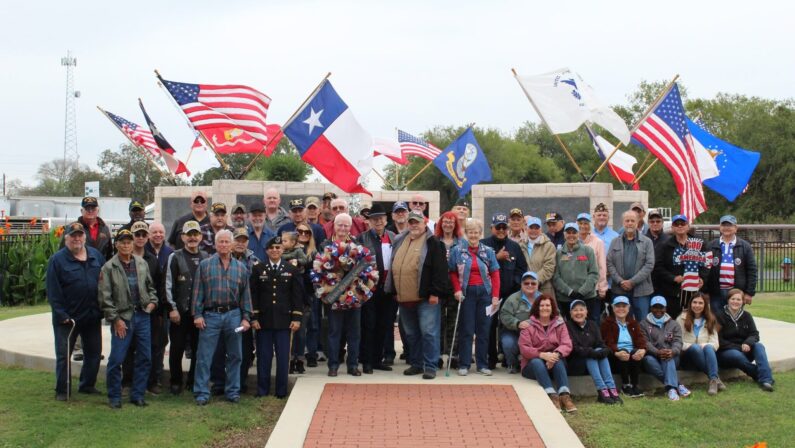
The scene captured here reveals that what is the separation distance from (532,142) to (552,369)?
73023 millimetres

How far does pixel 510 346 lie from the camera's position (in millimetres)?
9758

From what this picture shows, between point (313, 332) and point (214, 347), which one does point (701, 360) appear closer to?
point (313, 332)

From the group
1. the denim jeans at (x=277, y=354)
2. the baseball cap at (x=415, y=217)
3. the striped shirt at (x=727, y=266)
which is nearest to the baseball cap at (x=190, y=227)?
the denim jeans at (x=277, y=354)

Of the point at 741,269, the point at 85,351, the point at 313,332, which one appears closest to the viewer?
the point at 85,351

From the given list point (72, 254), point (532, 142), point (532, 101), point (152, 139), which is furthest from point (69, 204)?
point (532, 142)

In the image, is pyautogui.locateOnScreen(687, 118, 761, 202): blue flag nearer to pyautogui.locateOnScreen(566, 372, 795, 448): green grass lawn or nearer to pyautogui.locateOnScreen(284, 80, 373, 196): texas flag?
pyautogui.locateOnScreen(566, 372, 795, 448): green grass lawn

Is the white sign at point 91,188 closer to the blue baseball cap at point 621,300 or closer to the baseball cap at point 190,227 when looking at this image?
the baseball cap at point 190,227

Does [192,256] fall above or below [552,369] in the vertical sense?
above

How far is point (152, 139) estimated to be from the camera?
19.7 m

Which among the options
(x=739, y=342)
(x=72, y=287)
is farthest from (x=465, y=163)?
(x=72, y=287)

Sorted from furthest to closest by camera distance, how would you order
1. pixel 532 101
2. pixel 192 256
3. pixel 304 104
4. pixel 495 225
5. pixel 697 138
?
1. pixel 697 138
2. pixel 532 101
3. pixel 304 104
4. pixel 495 225
5. pixel 192 256

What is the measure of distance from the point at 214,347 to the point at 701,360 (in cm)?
530

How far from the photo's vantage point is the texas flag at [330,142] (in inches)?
484

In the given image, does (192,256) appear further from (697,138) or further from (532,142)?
(532,142)
